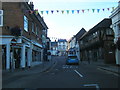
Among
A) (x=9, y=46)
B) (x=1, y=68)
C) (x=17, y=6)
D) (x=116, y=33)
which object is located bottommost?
(x=1, y=68)

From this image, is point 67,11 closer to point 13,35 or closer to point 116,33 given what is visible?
point 13,35

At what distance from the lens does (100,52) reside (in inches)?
1448

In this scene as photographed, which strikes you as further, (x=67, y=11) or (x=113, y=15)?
(x=113, y=15)

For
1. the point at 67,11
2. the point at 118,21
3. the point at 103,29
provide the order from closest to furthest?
the point at 67,11
the point at 118,21
the point at 103,29

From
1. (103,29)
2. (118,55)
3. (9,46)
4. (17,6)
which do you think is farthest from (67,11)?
(103,29)

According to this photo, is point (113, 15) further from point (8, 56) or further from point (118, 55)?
point (8, 56)

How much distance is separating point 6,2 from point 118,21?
12.6m

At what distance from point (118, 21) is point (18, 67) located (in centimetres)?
1235

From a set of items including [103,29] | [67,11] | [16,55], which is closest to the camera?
[67,11]

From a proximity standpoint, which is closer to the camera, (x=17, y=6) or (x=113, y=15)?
(x=17, y=6)

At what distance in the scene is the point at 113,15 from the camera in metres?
27.0

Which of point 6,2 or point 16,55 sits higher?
point 6,2

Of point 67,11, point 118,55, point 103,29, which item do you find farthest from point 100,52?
point 67,11

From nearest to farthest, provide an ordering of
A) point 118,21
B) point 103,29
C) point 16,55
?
point 16,55 < point 118,21 < point 103,29
